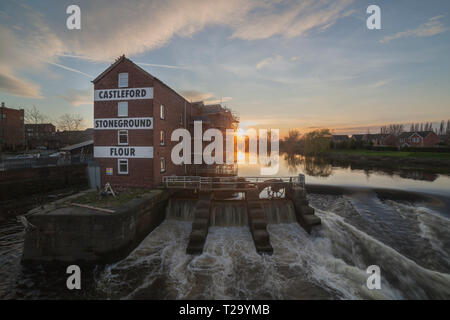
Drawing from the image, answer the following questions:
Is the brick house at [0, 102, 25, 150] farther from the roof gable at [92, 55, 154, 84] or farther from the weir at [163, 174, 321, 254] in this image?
the weir at [163, 174, 321, 254]

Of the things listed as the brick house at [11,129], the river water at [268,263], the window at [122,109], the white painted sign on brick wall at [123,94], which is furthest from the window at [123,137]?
the brick house at [11,129]

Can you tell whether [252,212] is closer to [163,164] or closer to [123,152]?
[163,164]

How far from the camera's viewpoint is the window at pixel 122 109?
60.6ft

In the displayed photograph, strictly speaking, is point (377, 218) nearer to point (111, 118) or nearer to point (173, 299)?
point (173, 299)

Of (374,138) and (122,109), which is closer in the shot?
(122,109)

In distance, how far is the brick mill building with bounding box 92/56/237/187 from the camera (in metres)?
18.1

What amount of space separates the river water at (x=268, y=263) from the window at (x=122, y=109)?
10.4 meters

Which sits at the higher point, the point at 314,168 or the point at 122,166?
the point at 122,166

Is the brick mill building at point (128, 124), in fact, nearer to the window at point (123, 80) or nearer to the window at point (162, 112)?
the window at point (123, 80)

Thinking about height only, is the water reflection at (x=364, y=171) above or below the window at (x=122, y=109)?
below

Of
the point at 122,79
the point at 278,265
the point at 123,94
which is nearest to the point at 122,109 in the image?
the point at 123,94

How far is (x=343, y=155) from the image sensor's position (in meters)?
78.5

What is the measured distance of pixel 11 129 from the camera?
57438mm

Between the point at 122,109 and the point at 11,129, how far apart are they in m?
68.2
